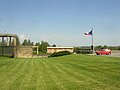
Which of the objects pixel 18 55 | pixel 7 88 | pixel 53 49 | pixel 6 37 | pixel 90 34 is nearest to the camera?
pixel 7 88

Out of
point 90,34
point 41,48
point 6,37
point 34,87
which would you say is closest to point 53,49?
point 41,48

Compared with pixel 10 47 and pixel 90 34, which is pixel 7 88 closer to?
pixel 90 34

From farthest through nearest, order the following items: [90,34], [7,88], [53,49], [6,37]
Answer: [53,49] → [6,37] → [90,34] → [7,88]

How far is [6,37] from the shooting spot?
64312mm

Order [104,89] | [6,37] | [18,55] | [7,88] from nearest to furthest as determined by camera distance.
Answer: [104,89]
[7,88]
[18,55]
[6,37]

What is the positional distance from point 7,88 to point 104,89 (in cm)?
422

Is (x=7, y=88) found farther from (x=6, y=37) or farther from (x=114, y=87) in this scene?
(x=6, y=37)

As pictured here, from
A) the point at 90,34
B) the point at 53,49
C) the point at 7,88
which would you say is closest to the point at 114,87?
the point at 7,88

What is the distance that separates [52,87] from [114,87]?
269cm

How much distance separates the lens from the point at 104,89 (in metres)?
8.97

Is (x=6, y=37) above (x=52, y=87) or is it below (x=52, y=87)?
above

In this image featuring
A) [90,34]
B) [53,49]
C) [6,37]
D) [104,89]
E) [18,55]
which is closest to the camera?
[104,89]

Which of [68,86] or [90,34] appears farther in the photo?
[90,34]

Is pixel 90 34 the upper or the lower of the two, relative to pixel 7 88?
upper
